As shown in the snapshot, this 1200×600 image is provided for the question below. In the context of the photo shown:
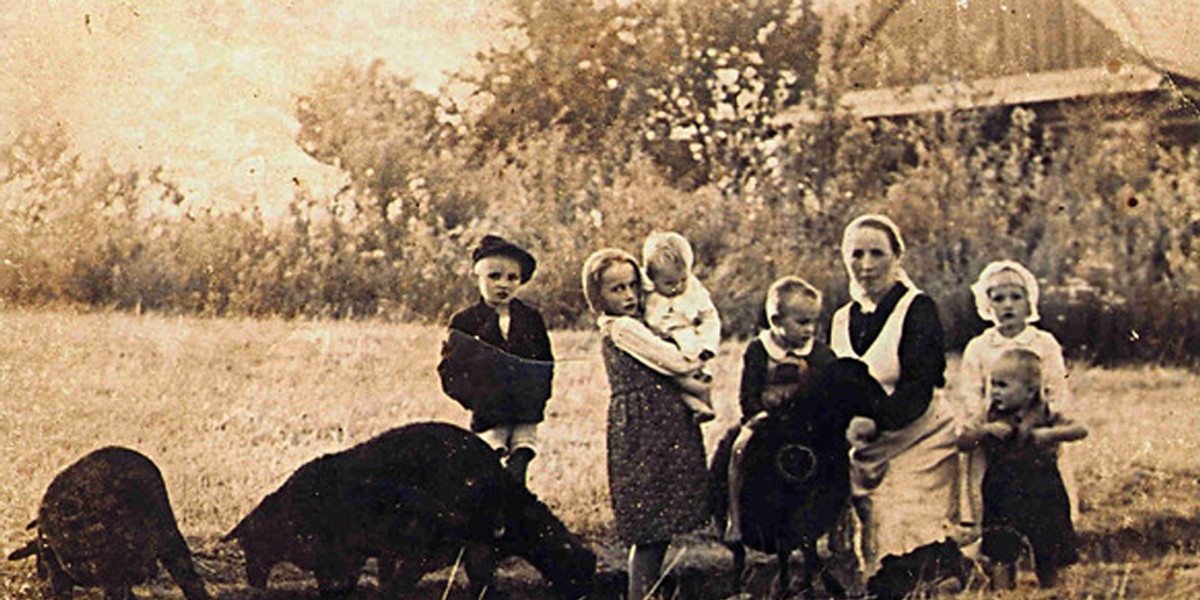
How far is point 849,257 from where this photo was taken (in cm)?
467

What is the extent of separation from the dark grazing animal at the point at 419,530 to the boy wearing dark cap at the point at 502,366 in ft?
0.24

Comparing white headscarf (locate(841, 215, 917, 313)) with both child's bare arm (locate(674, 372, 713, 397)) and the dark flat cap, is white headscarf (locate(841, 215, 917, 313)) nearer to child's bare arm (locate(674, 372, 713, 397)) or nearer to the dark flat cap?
child's bare arm (locate(674, 372, 713, 397))

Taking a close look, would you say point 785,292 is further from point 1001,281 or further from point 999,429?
point 999,429

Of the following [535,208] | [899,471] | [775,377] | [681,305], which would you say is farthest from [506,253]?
[899,471]

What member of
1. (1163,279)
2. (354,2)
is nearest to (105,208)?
(354,2)

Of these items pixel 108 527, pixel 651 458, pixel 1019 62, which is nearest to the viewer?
pixel 651 458

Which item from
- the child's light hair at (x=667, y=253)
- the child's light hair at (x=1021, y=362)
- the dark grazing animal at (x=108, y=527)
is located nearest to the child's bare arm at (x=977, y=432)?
the child's light hair at (x=1021, y=362)

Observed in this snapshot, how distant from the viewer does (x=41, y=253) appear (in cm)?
478

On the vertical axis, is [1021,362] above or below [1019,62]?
below

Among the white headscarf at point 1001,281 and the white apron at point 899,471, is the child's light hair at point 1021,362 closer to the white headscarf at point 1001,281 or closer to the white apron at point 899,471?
the white headscarf at point 1001,281

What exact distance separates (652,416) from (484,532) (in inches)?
24.3

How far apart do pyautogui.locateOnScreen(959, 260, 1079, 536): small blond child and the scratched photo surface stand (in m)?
0.03

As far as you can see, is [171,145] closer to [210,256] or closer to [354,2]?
[210,256]

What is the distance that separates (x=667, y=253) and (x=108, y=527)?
1904 millimetres
